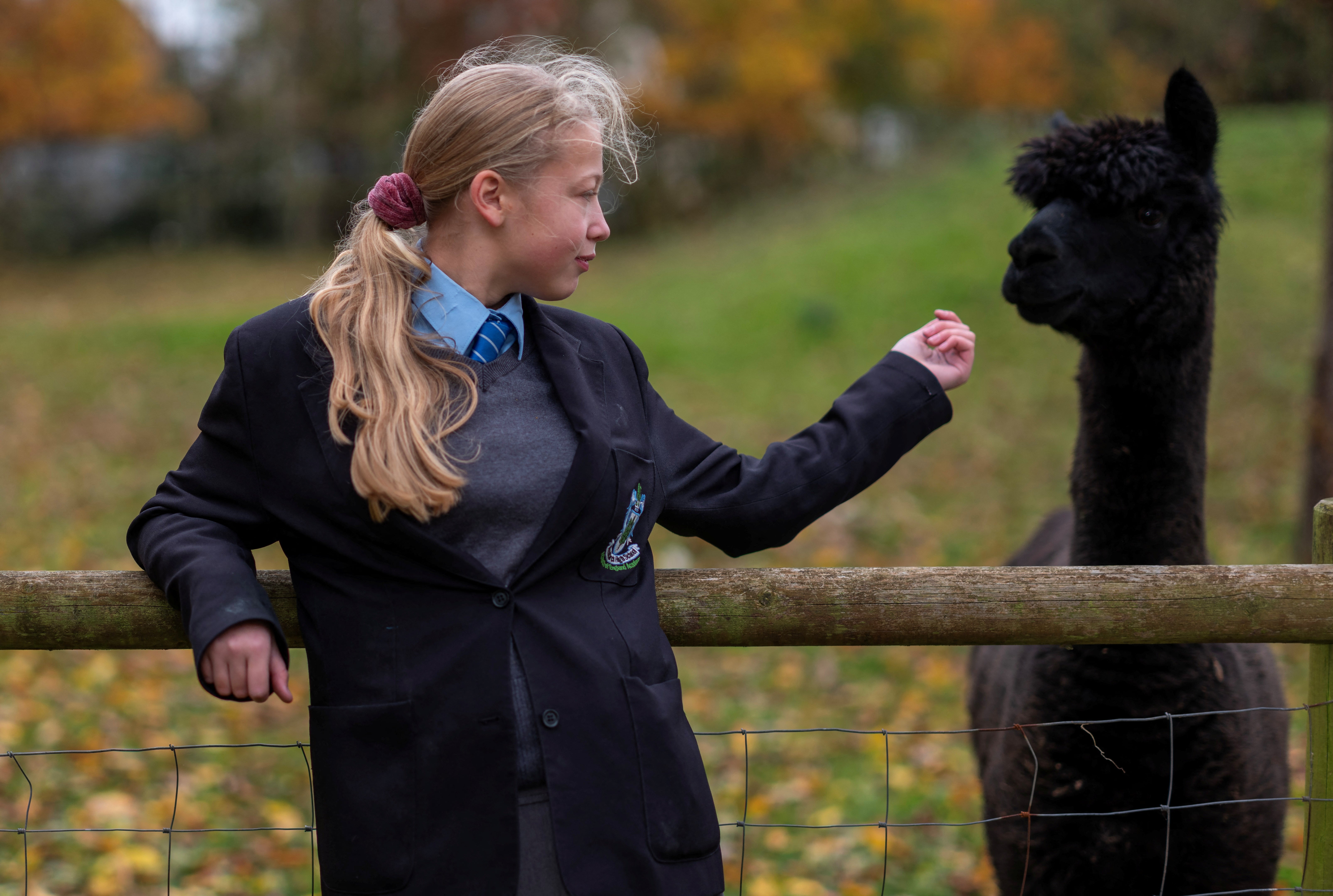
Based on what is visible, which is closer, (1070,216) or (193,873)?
(1070,216)

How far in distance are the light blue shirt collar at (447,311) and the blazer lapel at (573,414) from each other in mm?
107

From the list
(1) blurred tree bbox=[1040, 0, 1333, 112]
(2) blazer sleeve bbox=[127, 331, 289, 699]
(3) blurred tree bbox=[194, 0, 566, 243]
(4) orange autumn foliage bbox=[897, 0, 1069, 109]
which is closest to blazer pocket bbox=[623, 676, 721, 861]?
(2) blazer sleeve bbox=[127, 331, 289, 699]

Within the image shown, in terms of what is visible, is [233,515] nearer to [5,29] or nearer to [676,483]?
[676,483]

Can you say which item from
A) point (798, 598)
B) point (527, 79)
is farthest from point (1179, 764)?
point (527, 79)

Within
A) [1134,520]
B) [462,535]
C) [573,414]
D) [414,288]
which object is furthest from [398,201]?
[1134,520]

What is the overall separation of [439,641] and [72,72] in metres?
23.8

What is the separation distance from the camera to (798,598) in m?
2.17

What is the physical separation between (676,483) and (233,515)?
2.47 feet

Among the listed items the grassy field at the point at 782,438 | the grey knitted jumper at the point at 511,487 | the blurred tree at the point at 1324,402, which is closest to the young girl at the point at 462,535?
the grey knitted jumper at the point at 511,487

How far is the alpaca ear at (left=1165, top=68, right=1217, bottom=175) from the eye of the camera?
2809 millimetres

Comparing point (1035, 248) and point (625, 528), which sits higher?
point (1035, 248)

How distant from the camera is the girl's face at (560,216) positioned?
186cm

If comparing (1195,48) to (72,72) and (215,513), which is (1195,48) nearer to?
(72,72)

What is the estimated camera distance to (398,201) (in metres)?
1.91
